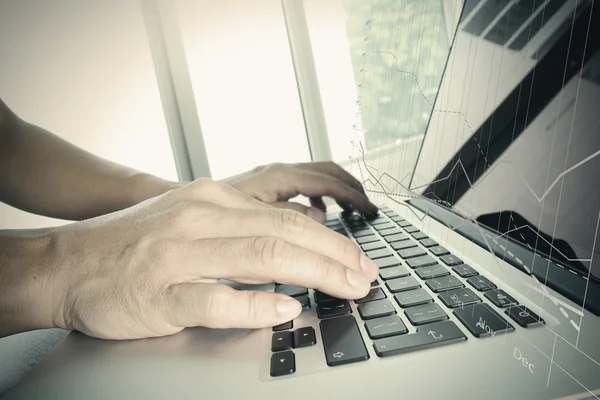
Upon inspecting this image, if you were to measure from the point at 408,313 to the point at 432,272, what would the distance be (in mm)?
73

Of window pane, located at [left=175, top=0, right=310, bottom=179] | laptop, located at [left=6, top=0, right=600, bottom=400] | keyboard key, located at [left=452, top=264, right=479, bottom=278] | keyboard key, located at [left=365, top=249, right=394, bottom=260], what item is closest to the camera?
laptop, located at [left=6, top=0, right=600, bottom=400]

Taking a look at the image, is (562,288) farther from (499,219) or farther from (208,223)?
(208,223)

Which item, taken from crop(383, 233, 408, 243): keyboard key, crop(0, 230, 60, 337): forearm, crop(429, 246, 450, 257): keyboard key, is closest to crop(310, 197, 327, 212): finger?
crop(383, 233, 408, 243): keyboard key

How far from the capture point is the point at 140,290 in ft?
1.01

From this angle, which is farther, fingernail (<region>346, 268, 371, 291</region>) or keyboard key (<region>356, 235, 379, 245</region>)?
keyboard key (<region>356, 235, 379, 245</region>)

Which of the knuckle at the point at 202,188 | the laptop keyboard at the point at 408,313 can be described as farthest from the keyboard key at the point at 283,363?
the knuckle at the point at 202,188

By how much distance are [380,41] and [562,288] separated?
0.39 metres

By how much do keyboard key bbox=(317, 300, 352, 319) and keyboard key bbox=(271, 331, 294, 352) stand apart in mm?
34

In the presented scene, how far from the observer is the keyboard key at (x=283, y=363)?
23cm

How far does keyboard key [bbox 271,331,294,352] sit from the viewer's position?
256 millimetres

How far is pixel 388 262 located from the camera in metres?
0.39

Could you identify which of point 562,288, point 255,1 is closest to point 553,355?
point 562,288

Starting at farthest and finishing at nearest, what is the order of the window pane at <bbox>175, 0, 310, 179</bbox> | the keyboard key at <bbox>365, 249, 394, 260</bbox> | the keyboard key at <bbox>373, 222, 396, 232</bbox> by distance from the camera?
the window pane at <bbox>175, 0, 310, 179</bbox>
the keyboard key at <bbox>373, 222, 396, 232</bbox>
the keyboard key at <bbox>365, 249, 394, 260</bbox>

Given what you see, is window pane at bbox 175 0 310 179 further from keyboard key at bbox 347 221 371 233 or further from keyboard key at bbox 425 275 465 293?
keyboard key at bbox 425 275 465 293
